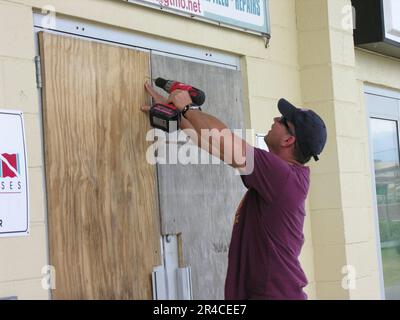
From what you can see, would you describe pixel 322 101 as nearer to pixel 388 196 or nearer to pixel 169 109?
pixel 388 196

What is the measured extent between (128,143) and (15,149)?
2.59ft

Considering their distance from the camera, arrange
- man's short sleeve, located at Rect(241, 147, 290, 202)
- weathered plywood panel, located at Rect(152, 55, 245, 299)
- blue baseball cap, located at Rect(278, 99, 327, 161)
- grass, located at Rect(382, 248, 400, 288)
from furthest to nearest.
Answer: grass, located at Rect(382, 248, 400, 288) < weathered plywood panel, located at Rect(152, 55, 245, 299) < blue baseball cap, located at Rect(278, 99, 327, 161) < man's short sleeve, located at Rect(241, 147, 290, 202)

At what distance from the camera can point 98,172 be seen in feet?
12.7

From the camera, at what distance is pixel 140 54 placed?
418cm

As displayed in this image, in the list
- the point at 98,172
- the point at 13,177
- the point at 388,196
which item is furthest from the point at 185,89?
the point at 388,196

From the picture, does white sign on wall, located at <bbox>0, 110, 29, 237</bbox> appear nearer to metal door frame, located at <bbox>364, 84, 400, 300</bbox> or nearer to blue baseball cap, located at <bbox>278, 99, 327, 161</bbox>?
blue baseball cap, located at <bbox>278, 99, 327, 161</bbox>

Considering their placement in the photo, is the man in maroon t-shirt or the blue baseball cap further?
the blue baseball cap

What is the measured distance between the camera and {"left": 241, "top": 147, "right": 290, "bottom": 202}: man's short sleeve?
3.52 m

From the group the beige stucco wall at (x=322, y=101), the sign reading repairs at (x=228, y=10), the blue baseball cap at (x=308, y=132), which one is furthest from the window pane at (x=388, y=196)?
the blue baseball cap at (x=308, y=132)

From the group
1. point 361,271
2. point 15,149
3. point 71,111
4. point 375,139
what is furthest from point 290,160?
point 375,139

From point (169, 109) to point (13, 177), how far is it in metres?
0.97

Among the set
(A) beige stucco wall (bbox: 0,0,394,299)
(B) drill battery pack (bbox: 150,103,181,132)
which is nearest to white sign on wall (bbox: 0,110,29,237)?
(B) drill battery pack (bbox: 150,103,181,132)

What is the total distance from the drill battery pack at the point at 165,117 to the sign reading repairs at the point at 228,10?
698 mm

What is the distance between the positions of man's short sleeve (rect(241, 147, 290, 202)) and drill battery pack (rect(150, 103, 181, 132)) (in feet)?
1.91
